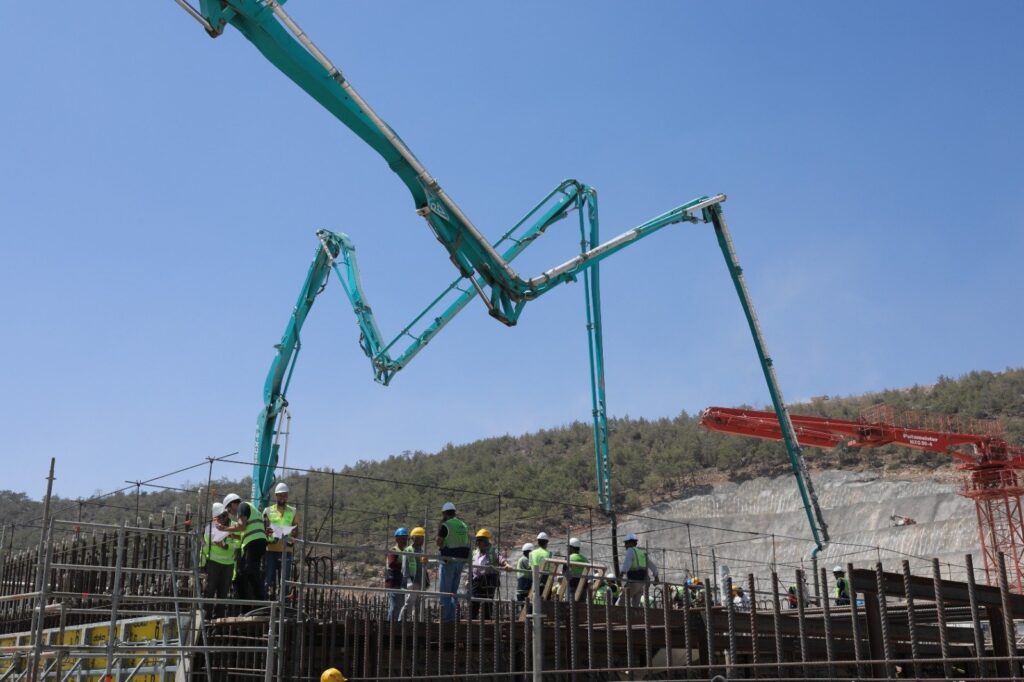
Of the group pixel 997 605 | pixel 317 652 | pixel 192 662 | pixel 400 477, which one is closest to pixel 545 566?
pixel 317 652

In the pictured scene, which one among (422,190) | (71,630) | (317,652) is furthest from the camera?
(422,190)

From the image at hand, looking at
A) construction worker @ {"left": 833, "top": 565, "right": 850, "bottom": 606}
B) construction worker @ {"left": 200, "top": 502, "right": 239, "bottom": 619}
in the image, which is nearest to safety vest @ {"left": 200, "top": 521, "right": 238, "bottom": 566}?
construction worker @ {"left": 200, "top": 502, "right": 239, "bottom": 619}

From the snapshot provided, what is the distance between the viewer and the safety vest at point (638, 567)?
14484 millimetres

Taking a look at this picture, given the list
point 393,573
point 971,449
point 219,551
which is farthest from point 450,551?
point 971,449

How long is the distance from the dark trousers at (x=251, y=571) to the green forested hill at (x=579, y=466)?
28.1m

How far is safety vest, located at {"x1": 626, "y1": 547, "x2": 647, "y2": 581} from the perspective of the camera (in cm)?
1448

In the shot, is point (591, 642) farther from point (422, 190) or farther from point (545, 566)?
point (422, 190)

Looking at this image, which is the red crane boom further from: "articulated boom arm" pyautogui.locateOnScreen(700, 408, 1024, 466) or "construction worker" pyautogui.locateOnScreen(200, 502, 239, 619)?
"construction worker" pyautogui.locateOnScreen(200, 502, 239, 619)

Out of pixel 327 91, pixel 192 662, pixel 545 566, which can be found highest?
pixel 327 91

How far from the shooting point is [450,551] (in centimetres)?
1362

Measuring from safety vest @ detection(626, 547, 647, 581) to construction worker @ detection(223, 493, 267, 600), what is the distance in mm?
5219

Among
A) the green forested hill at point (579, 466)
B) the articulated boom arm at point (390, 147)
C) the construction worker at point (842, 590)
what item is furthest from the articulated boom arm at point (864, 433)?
the construction worker at point (842, 590)

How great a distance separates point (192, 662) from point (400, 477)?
5048cm

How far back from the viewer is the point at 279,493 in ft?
44.6
